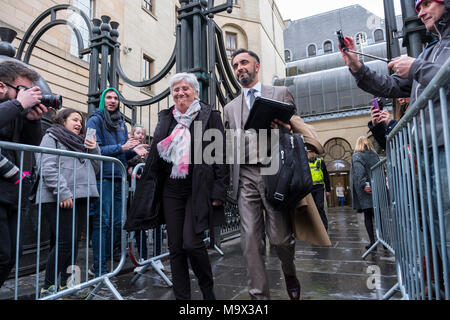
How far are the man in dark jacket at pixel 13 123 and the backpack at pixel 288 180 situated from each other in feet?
5.97

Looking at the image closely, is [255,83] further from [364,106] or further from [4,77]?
[364,106]

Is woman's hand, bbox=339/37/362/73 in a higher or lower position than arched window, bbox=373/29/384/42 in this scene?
lower

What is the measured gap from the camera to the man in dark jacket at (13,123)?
204 centimetres

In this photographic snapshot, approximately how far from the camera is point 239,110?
2.77 meters

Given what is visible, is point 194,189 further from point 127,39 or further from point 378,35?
point 378,35

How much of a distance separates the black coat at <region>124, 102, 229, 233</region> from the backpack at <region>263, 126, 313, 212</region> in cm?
44

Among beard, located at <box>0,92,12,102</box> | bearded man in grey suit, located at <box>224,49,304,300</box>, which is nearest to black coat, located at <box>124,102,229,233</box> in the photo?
bearded man in grey suit, located at <box>224,49,304,300</box>

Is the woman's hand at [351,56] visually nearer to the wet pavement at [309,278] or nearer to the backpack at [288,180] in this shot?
the backpack at [288,180]

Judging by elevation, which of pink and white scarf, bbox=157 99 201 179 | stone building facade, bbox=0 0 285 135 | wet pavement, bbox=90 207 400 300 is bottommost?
wet pavement, bbox=90 207 400 300

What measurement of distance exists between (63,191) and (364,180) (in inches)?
171

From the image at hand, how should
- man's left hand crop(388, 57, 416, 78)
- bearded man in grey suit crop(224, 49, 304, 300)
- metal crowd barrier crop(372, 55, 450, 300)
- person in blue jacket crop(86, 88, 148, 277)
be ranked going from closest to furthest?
metal crowd barrier crop(372, 55, 450, 300), man's left hand crop(388, 57, 416, 78), bearded man in grey suit crop(224, 49, 304, 300), person in blue jacket crop(86, 88, 148, 277)

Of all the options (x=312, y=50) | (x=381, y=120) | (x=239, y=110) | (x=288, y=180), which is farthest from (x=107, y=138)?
(x=312, y=50)

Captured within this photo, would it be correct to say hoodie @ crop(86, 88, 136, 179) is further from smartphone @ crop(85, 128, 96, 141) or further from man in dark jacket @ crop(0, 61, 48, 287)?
man in dark jacket @ crop(0, 61, 48, 287)

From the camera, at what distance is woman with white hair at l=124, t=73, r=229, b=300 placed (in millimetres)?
2389
